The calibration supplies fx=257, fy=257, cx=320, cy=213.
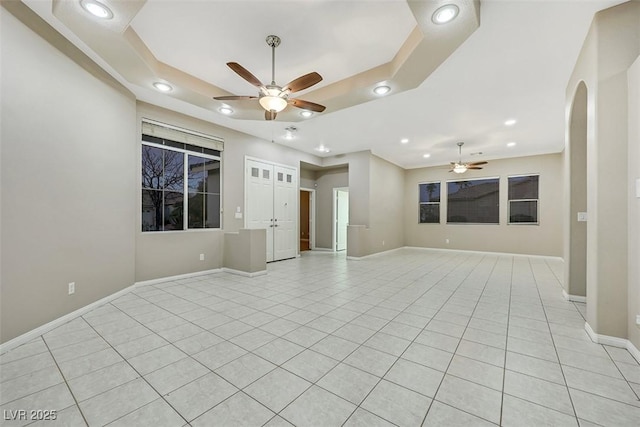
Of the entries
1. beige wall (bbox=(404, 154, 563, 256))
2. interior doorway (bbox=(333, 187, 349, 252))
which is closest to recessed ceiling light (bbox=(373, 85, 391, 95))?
interior doorway (bbox=(333, 187, 349, 252))

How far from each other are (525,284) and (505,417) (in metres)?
3.99

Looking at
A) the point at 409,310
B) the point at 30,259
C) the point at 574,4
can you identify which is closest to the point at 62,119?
the point at 30,259

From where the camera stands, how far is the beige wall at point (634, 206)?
2.13 m

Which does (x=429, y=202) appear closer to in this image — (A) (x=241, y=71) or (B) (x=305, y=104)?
(B) (x=305, y=104)

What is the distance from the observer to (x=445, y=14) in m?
2.20

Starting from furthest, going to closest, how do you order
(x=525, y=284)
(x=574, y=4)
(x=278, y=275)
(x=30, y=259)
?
(x=278, y=275)
(x=525, y=284)
(x=30, y=259)
(x=574, y=4)

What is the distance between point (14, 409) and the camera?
5.19 feet

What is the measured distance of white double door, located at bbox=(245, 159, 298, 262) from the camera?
241 inches

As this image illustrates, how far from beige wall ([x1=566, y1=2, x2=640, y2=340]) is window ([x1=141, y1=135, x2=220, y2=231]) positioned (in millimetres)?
5657

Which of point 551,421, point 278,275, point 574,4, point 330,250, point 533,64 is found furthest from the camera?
point 330,250

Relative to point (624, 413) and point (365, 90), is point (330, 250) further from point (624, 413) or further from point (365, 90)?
point (624, 413)

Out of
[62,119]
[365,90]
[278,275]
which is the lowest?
[278,275]

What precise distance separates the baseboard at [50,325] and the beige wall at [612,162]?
5337mm

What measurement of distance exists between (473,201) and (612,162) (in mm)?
6801
